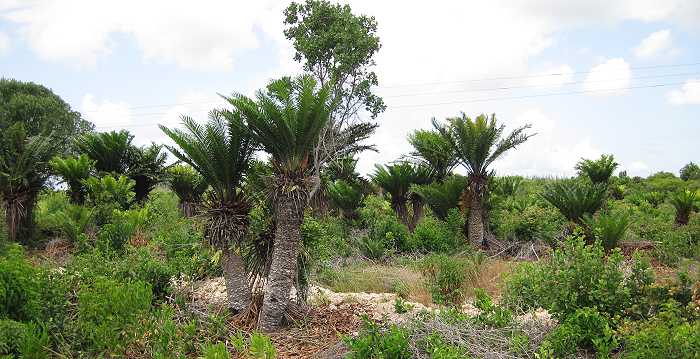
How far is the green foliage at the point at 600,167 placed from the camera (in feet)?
67.1

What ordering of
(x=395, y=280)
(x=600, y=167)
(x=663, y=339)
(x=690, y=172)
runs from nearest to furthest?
(x=663, y=339)
(x=395, y=280)
(x=600, y=167)
(x=690, y=172)

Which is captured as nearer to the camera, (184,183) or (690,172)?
(184,183)

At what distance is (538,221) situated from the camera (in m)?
14.3

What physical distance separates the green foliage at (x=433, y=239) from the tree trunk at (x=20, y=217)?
8919 mm

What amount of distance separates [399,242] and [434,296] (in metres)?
6.30

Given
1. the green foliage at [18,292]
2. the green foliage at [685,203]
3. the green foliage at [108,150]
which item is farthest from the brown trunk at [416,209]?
the green foliage at [18,292]

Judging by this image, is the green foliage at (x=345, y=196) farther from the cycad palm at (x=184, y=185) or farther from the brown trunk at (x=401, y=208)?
the cycad palm at (x=184, y=185)

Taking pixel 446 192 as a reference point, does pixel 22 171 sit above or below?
above

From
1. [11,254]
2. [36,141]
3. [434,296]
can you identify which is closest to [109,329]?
[11,254]

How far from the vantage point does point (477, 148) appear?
14078mm

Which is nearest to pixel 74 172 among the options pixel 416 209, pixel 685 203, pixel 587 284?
pixel 416 209

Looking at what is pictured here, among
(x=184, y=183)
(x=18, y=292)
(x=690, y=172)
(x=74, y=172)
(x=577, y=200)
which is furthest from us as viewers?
(x=690, y=172)

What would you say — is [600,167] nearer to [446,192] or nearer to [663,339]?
[446,192]

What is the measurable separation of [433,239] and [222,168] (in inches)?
301
